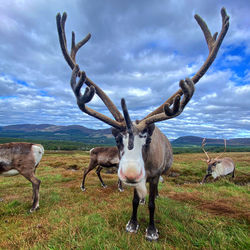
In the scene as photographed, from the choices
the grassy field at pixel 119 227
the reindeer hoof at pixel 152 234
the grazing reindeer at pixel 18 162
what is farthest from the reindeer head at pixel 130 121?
the grazing reindeer at pixel 18 162

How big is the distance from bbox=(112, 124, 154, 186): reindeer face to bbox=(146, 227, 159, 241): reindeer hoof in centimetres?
155

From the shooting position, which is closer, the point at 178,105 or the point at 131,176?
the point at 131,176

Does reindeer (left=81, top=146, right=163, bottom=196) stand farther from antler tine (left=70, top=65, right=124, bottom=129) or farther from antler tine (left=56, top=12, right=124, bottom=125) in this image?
antler tine (left=70, top=65, right=124, bottom=129)

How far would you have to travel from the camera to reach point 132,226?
14.5 ft

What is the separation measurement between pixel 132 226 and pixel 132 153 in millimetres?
2278

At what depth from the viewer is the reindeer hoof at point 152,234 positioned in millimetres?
3929

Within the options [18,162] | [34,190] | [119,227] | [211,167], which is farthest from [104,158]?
[211,167]

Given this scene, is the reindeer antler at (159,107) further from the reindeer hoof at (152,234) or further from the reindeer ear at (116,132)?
the reindeer hoof at (152,234)

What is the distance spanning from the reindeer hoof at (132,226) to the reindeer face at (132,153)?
170cm

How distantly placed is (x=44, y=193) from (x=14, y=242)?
16.3 ft

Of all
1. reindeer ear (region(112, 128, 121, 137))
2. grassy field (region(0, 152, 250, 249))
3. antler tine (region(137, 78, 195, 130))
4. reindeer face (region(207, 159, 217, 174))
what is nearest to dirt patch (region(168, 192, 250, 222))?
grassy field (region(0, 152, 250, 249))

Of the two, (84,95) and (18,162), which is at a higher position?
(84,95)

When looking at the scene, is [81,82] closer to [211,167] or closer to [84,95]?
[84,95]

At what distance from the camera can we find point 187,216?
4.76 m
